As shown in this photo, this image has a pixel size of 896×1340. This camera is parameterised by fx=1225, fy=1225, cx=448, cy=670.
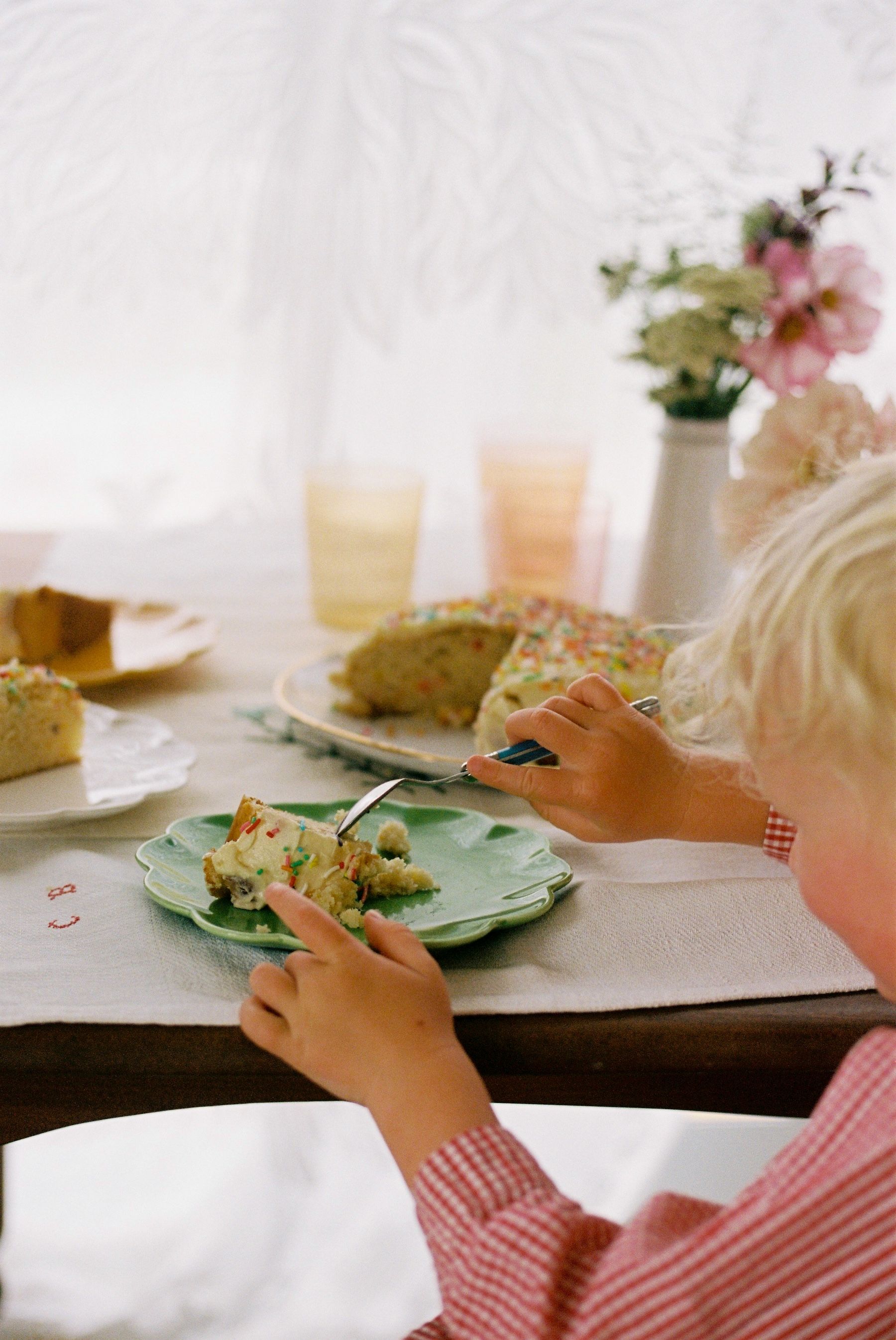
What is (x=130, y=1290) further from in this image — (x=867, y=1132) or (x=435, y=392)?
(x=435, y=392)

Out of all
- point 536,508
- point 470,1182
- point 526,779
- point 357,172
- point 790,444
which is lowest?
point 470,1182

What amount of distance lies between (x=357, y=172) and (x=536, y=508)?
0.80 metres

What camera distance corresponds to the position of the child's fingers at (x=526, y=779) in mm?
890

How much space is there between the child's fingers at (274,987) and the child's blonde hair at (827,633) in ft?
0.97

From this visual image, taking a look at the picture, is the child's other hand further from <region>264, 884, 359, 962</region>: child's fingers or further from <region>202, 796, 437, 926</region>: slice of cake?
<region>264, 884, 359, 962</region>: child's fingers

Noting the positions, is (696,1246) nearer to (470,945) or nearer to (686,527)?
(470,945)

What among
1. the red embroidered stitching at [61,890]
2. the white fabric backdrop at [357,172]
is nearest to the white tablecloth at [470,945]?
the red embroidered stitching at [61,890]

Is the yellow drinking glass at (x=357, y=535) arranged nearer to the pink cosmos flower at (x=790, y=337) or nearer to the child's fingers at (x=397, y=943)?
the pink cosmos flower at (x=790, y=337)

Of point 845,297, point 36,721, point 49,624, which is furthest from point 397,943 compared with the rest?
point 845,297

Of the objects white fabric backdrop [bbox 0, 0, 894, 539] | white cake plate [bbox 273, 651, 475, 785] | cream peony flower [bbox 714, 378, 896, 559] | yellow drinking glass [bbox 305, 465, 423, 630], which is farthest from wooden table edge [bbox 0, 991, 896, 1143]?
white fabric backdrop [bbox 0, 0, 894, 539]

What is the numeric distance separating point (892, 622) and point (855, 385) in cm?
81

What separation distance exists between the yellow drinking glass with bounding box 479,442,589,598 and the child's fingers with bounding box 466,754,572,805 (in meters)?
0.81

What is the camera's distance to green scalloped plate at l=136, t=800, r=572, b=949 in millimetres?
→ 779

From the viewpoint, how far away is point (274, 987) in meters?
0.70
